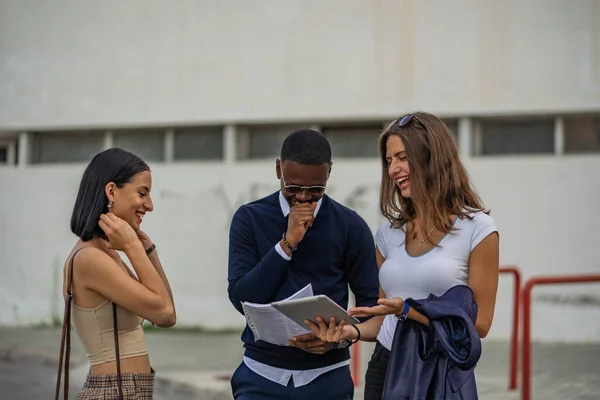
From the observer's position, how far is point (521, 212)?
7.28 metres

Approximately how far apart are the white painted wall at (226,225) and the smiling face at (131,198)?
15.5 ft

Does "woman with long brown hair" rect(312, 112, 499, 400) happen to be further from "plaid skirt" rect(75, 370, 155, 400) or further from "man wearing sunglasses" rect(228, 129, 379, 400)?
"plaid skirt" rect(75, 370, 155, 400)

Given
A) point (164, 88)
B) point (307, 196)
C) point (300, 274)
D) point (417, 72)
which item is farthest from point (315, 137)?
point (164, 88)

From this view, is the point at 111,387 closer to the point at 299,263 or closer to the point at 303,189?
the point at 299,263

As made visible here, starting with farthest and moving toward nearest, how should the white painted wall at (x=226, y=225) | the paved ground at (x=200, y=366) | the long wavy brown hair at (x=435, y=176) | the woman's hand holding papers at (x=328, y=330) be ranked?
the white painted wall at (x=226, y=225) < the paved ground at (x=200, y=366) < the long wavy brown hair at (x=435, y=176) < the woman's hand holding papers at (x=328, y=330)

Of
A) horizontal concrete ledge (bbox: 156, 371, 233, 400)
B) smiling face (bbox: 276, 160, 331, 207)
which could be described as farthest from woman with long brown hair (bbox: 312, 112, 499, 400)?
horizontal concrete ledge (bbox: 156, 371, 233, 400)

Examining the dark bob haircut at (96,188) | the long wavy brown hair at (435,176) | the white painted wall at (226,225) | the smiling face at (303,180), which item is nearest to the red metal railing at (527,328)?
the white painted wall at (226,225)

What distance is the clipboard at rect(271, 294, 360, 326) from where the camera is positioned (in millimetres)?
2604

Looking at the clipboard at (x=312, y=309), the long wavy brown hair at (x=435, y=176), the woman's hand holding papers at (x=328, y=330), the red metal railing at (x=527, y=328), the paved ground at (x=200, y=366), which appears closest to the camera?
the clipboard at (x=312, y=309)

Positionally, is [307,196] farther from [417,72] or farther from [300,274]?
[417,72]

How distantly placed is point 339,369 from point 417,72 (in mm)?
4788

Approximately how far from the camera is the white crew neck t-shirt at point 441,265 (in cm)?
278

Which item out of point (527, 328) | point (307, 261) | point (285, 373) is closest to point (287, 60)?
point (527, 328)

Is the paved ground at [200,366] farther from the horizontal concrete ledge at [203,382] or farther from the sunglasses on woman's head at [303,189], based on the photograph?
the sunglasses on woman's head at [303,189]
